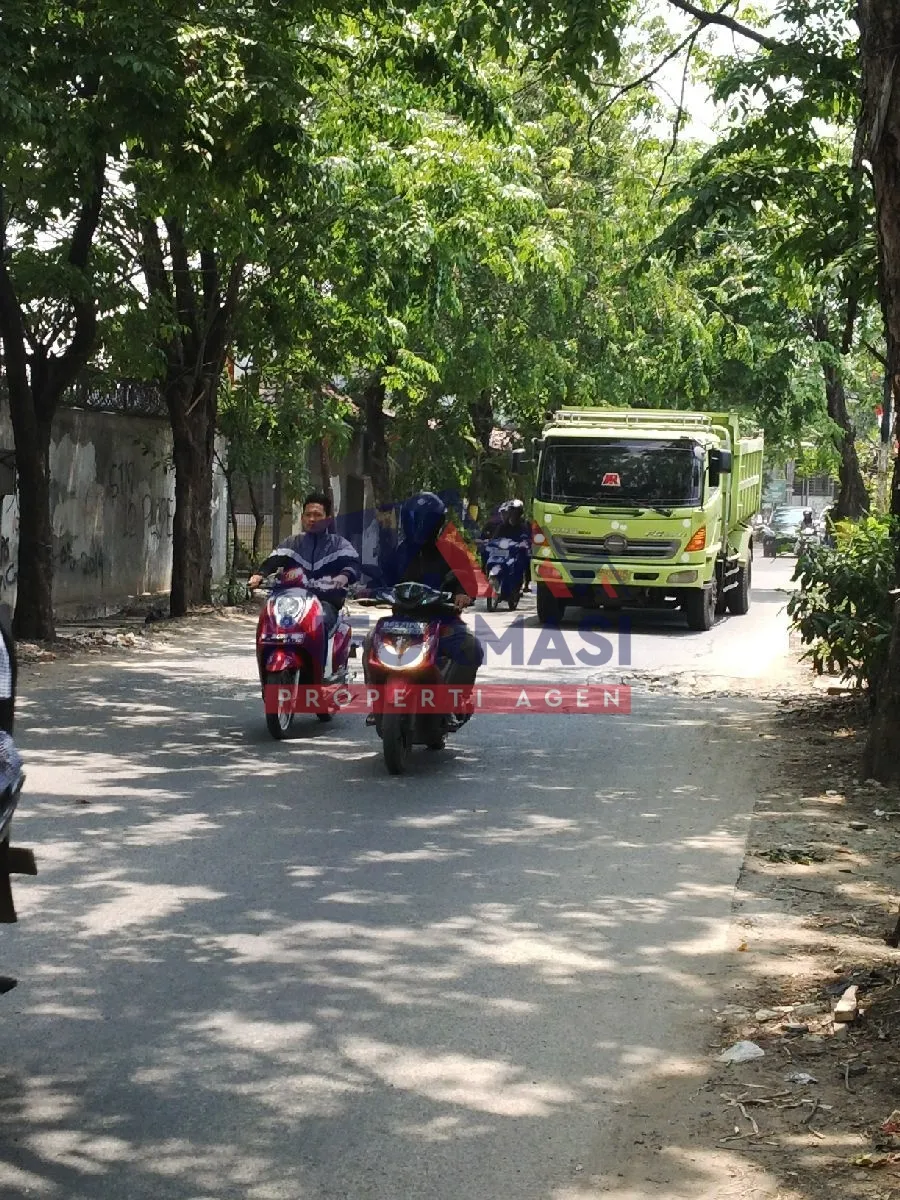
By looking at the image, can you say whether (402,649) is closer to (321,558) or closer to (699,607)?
(321,558)

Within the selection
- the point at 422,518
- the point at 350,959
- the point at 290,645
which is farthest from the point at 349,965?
the point at 290,645

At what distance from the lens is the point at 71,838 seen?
8.19 m

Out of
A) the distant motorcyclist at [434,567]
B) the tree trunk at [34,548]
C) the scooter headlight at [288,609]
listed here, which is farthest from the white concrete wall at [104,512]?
the distant motorcyclist at [434,567]

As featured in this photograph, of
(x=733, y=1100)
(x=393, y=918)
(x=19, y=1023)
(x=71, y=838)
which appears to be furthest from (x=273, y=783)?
(x=733, y=1100)

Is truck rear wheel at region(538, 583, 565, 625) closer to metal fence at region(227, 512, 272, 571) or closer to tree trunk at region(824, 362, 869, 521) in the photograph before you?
metal fence at region(227, 512, 272, 571)

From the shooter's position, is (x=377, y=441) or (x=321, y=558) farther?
(x=377, y=441)

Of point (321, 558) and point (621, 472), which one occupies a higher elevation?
point (621, 472)

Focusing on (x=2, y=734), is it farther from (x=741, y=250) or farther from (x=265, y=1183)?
(x=741, y=250)

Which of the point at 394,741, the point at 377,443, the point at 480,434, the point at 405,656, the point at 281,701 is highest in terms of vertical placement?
the point at 480,434

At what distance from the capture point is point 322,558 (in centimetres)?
1204

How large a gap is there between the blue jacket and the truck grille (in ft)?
32.2

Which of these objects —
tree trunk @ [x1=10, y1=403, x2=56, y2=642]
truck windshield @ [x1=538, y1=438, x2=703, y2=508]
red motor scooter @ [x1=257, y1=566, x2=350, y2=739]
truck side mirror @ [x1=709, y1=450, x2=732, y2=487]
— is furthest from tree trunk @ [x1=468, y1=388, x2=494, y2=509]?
red motor scooter @ [x1=257, y1=566, x2=350, y2=739]

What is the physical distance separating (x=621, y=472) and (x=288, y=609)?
1085 centimetres

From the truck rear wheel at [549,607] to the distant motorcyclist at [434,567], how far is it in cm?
1139
